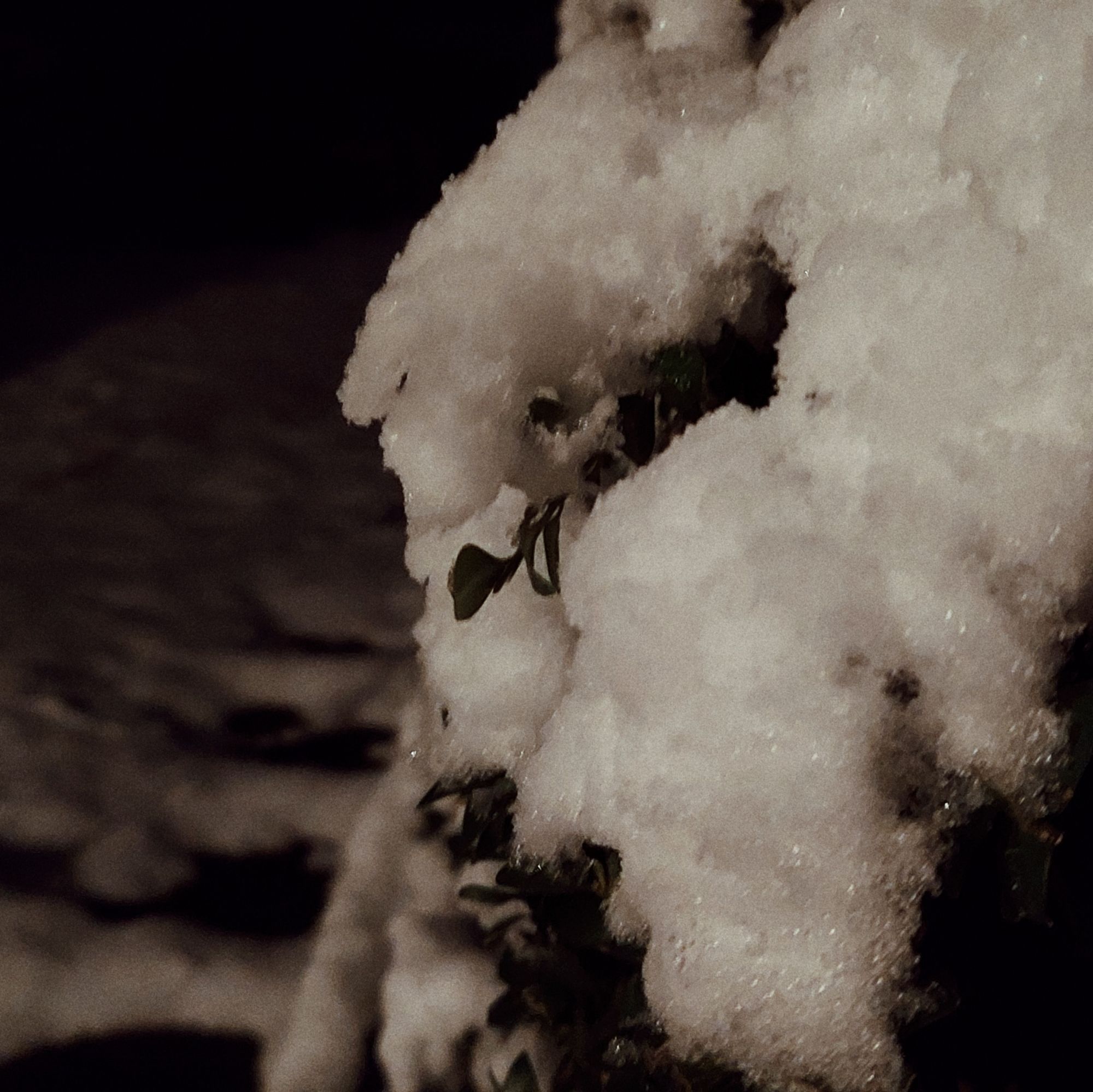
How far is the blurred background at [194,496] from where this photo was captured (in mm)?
1636

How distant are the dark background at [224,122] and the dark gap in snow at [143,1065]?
437 centimetres

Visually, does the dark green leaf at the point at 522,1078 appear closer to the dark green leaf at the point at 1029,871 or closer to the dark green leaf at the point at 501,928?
the dark green leaf at the point at 501,928

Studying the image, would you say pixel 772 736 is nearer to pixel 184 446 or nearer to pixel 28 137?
pixel 184 446

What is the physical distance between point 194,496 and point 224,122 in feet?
13.0

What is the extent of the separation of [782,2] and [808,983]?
0.85 meters

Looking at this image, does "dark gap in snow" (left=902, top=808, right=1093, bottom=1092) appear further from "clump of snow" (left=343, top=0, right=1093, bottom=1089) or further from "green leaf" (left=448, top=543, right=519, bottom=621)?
"green leaf" (left=448, top=543, right=519, bottom=621)

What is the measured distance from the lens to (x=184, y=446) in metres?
3.28

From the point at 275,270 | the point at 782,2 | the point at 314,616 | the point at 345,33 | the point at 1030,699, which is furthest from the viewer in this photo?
the point at 345,33

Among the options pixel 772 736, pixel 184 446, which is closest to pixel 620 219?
pixel 772 736

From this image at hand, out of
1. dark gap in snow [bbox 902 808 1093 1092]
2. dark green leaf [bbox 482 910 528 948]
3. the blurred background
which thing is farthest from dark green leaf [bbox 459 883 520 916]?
dark gap in snow [bbox 902 808 1093 1092]

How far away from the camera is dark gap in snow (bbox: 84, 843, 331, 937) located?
168 centimetres

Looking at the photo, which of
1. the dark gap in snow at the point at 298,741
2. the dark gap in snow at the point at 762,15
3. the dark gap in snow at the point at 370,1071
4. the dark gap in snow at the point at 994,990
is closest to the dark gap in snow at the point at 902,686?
the dark gap in snow at the point at 994,990

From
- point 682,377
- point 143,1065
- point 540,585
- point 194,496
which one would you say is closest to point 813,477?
point 682,377

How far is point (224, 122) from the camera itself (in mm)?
5836
